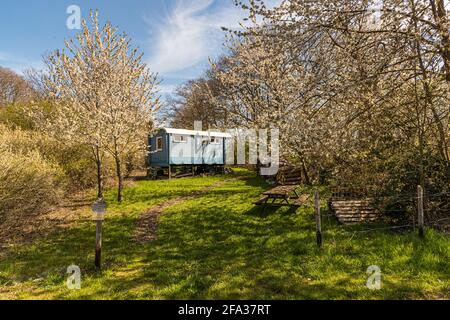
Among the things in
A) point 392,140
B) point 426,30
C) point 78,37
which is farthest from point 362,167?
point 78,37

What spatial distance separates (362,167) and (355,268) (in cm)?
338

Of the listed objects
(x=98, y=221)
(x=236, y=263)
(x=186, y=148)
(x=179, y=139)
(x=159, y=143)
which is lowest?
(x=236, y=263)

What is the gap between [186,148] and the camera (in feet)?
73.8

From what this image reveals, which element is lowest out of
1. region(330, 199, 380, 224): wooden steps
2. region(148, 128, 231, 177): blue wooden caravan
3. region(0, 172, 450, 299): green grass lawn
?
region(0, 172, 450, 299): green grass lawn

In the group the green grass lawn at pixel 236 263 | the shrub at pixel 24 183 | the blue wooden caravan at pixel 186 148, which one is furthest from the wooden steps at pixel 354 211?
the blue wooden caravan at pixel 186 148

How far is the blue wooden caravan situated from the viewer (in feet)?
69.7

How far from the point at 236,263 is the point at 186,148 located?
17.7 meters

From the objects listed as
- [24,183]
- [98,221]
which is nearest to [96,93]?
[24,183]

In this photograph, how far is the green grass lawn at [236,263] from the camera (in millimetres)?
4098

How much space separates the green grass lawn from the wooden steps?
333 mm

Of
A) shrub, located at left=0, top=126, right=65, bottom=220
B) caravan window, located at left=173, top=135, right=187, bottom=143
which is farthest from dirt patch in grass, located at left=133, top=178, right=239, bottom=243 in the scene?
caravan window, located at left=173, top=135, right=187, bottom=143

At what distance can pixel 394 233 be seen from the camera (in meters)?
6.25

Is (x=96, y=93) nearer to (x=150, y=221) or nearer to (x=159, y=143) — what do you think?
(x=150, y=221)

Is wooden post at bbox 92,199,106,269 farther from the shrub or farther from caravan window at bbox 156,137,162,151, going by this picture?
caravan window at bbox 156,137,162,151
